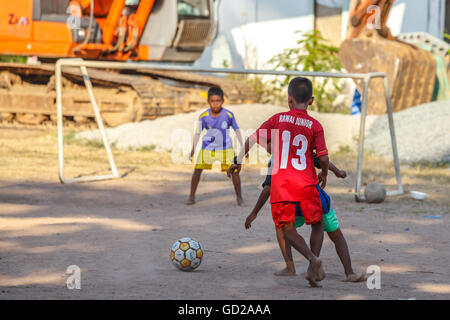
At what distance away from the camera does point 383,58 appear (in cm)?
1614

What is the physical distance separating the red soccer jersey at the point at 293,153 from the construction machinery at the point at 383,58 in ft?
37.3

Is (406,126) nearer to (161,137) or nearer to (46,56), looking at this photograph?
(161,137)

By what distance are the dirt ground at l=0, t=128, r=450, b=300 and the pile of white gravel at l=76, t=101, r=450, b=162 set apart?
1.67m

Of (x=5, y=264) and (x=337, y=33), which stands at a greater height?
(x=337, y=33)

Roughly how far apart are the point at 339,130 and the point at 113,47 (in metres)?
5.05

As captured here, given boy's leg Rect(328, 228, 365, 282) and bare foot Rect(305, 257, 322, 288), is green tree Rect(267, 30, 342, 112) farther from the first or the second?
bare foot Rect(305, 257, 322, 288)

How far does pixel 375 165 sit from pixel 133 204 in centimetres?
493

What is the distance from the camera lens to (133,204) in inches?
346

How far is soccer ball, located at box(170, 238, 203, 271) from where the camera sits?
5184 mm

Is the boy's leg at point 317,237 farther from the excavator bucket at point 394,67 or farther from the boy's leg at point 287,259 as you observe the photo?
the excavator bucket at point 394,67

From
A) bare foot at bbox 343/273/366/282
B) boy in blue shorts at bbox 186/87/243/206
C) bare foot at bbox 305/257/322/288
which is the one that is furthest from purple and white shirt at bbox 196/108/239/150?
bare foot at bbox 305/257/322/288

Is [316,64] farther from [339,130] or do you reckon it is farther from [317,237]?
[317,237]
